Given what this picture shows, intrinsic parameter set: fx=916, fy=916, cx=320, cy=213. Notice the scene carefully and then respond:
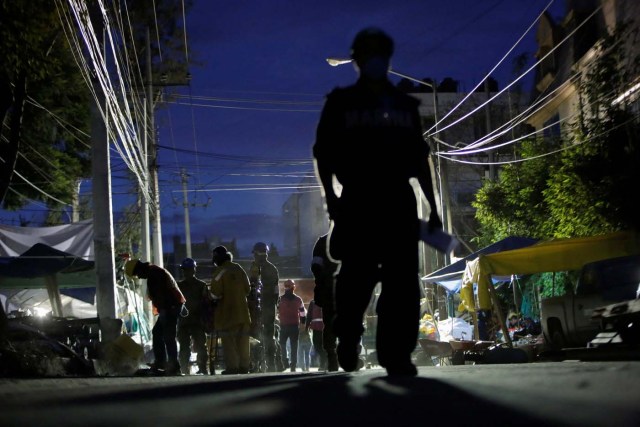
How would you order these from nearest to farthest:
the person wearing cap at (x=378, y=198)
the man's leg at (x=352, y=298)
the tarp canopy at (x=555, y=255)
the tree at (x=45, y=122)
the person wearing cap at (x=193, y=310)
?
the person wearing cap at (x=378, y=198), the man's leg at (x=352, y=298), the person wearing cap at (x=193, y=310), the tree at (x=45, y=122), the tarp canopy at (x=555, y=255)

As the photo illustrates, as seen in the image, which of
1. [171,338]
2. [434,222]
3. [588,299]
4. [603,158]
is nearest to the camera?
[434,222]

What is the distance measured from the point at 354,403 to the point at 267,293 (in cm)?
1167

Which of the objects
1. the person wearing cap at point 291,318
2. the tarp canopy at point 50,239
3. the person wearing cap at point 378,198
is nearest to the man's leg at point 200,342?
the person wearing cap at point 291,318

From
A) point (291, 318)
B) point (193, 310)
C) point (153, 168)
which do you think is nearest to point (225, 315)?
point (193, 310)

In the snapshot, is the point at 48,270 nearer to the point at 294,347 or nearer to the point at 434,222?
the point at 294,347

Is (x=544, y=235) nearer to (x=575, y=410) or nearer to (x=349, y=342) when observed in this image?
(x=349, y=342)

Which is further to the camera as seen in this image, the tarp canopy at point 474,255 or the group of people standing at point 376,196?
the tarp canopy at point 474,255

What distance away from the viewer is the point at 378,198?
16.1 feet

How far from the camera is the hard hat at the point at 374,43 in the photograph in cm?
517

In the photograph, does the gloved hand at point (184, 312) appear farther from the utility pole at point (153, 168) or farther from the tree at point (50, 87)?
the utility pole at point (153, 168)

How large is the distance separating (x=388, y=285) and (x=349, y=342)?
0.48 metres

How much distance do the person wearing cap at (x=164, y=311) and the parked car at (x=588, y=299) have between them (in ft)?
19.5

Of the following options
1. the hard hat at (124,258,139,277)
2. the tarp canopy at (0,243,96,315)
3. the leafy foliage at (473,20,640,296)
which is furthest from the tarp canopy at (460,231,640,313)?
the tarp canopy at (0,243,96,315)

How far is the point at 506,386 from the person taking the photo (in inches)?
143
